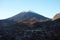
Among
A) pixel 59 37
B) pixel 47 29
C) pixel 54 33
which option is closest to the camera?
pixel 59 37

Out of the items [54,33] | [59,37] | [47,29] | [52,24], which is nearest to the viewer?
[59,37]

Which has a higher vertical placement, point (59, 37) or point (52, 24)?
point (52, 24)

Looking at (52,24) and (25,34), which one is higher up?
(52,24)

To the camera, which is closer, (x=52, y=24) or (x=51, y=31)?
(x=51, y=31)

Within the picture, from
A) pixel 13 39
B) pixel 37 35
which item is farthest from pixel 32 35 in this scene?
pixel 13 39

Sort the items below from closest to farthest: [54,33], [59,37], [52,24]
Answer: [59,37] < [54,33] < [52,24]

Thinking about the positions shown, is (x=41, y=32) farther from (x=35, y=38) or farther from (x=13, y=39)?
(x=13, y=39)

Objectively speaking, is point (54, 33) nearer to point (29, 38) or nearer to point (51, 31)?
point (51, 31)

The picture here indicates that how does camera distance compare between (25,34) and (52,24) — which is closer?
(25,34)

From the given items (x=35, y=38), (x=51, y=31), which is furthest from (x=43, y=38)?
(x=51, y=31)
